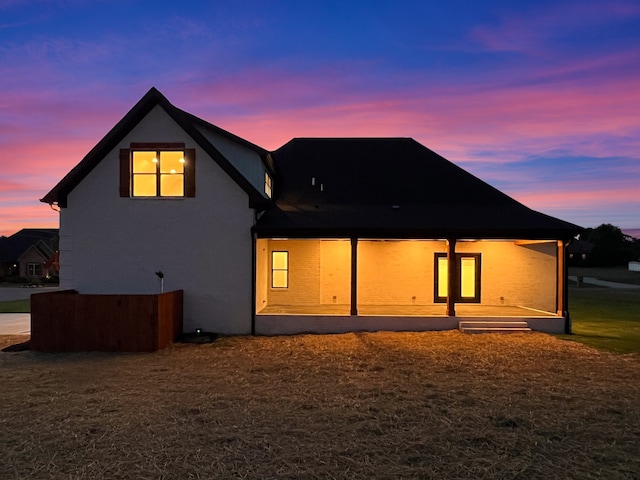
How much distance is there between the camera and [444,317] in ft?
45.5

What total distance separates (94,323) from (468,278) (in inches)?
540

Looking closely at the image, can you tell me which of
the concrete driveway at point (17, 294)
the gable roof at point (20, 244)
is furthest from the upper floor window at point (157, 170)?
the gable roof at point (20, 244)

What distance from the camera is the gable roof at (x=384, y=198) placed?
551 inches

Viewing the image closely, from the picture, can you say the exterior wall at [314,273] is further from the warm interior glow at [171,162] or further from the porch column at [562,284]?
the porch column at [562,284]

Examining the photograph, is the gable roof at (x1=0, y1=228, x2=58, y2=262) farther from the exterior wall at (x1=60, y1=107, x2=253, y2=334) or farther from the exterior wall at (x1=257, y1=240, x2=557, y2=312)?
the exterior wall at (x1=257, y1=240, x2=557, y2=312)

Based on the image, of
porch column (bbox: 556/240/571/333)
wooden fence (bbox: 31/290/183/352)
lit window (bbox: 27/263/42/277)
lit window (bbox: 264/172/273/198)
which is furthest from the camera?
lit window (bbox: 27/263/42/277)

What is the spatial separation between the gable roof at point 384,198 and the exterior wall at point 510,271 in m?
2.05

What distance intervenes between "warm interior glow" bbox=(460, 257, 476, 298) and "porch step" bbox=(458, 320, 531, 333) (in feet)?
11.8

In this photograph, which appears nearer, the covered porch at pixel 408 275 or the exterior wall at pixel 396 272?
the covered porch at pixel 408 275

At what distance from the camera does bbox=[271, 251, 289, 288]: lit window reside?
55.8 feet

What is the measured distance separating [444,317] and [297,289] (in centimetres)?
593

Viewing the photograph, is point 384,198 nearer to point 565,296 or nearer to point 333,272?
point 333,272

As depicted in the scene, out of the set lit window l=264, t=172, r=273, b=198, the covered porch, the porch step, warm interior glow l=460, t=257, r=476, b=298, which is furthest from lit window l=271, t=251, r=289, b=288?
warm interior glow l=460, t=257, r=476, b=298

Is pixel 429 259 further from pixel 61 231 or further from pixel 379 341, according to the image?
pixel 61 231
